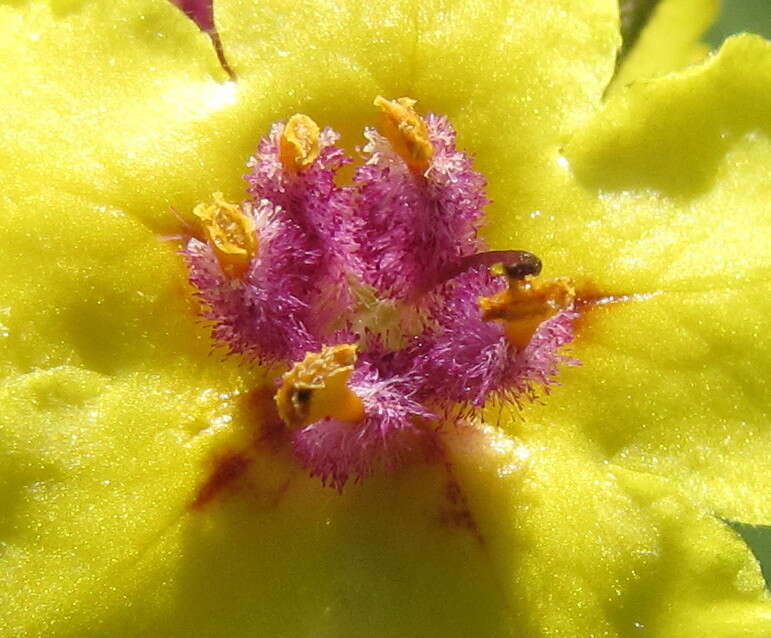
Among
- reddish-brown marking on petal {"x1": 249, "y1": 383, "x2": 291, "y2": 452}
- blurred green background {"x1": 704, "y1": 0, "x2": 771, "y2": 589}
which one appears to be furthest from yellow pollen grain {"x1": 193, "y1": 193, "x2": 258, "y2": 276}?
blurred green background {"x1": 704, "y1": 0, "x2": 771, "y2": 589}

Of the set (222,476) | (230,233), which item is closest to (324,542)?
(222,476)

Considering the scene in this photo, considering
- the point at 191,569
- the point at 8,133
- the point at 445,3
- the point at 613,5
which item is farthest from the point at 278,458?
the point at 613,5

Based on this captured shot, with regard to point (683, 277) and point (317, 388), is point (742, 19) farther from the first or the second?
point (317, 388)

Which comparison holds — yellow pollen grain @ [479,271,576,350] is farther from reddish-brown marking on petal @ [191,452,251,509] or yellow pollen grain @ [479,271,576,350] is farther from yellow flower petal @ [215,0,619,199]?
reddish-brown marking on petal @ [191,452,251,509]

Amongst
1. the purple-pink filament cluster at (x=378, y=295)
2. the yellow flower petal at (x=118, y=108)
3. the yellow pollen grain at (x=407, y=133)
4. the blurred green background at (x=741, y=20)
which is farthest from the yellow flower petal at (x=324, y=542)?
the blurred green background at (x=741, y=20)

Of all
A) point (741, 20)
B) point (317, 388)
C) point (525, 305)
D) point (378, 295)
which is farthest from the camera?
point (741, 20)

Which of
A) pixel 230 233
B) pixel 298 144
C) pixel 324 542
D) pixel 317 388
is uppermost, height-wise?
pixel 298 144

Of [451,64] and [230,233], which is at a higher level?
[451,64]
